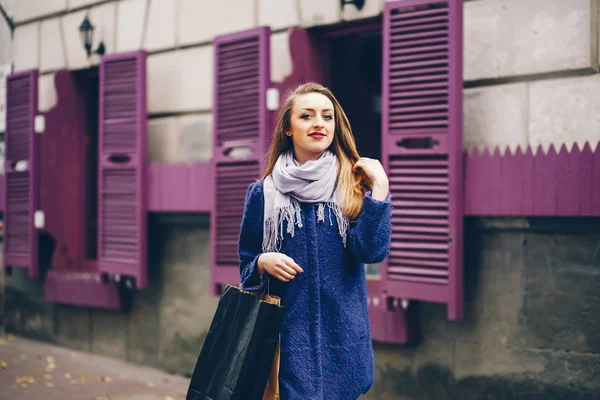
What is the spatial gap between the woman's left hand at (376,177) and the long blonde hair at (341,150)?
0.09 m

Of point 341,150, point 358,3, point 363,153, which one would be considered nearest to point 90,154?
point 363,153

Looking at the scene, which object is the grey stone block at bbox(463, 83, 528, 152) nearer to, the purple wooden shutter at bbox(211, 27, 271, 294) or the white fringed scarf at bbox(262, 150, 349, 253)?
the purple wooden shutter at bbox(211, 27, 271, 294)

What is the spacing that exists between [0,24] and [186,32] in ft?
10.8

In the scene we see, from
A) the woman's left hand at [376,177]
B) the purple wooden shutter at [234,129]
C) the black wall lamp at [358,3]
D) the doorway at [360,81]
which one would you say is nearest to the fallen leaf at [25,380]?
the purple wooden shutter at [234,129]

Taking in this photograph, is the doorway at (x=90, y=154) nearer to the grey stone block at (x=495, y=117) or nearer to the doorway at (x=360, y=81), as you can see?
the doorway at (x=360, y=81)

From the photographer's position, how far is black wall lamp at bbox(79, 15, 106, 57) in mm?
6969

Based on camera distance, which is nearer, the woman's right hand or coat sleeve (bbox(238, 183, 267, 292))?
the woman's right hand

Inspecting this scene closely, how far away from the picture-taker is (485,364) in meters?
4.45

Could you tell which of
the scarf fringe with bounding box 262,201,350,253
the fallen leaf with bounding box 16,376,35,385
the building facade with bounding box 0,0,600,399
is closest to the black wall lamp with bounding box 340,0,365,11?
the building facade with bounding box 0,0,600,399

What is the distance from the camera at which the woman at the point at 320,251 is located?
2.60 m

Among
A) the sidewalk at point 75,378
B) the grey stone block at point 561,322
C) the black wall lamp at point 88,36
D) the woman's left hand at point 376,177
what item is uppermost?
the black wall lamp at point 88,36

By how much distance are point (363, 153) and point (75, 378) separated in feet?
9.97

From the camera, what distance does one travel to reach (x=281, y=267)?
258cm

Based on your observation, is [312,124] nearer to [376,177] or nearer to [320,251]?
[376,177]
